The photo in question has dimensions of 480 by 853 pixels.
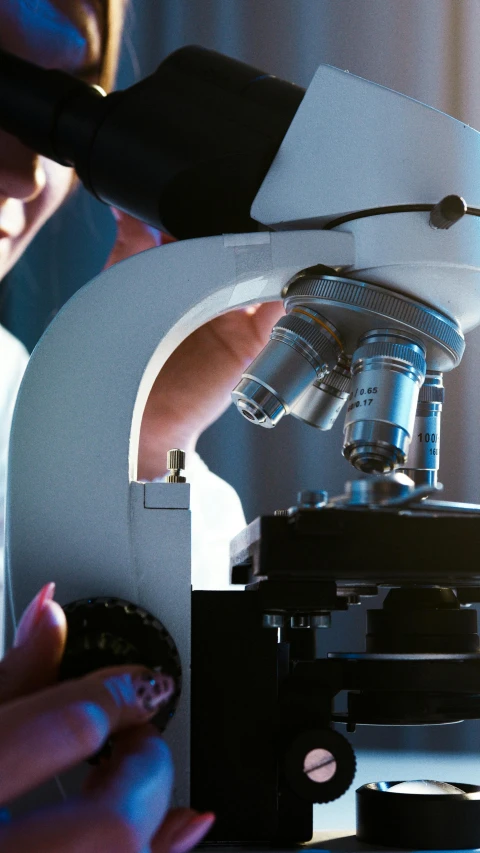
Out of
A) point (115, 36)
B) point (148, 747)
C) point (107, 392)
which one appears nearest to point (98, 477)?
point (107, 392)

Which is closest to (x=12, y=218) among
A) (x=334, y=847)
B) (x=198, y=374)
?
(x=198, y=374)

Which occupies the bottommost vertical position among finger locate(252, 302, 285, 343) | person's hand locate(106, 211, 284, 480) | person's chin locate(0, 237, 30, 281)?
person's hand locate(106, 211, 284, 480)

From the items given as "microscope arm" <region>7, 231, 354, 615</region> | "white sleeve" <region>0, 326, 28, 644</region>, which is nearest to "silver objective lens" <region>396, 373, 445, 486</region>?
"microscope arm" <region>7, 231, 354, 615</region>

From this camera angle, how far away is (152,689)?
0.48 metres

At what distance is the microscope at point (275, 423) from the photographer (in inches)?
20.4

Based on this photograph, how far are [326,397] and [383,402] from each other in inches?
4.8

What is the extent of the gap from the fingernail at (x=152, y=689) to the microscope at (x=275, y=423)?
0.02m

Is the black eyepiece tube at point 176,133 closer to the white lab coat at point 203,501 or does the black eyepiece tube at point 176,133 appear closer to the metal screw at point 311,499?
the metal screw at point 311,499

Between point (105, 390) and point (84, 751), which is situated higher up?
point (105, 390)

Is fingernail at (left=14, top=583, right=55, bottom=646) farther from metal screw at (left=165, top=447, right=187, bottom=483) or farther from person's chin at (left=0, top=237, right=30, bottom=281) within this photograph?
person's chin at (left=0, top=237, right=30, bottom=281)

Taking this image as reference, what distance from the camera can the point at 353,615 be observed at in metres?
1.50

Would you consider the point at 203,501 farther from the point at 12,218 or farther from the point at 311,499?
the point at 311,499

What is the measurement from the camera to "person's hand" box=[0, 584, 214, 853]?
1.27 ft

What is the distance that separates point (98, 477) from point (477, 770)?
2.16 ft
